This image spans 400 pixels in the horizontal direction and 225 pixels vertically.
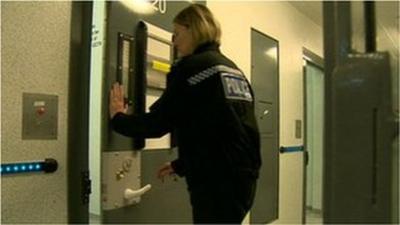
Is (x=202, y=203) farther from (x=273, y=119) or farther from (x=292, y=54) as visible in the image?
(x=292, y=54)

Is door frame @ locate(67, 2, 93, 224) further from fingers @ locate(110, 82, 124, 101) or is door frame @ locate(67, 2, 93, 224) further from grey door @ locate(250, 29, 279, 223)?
grey door @ locate(250, 29, 279, 223)

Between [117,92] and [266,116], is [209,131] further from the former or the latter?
[266,116]

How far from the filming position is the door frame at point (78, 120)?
1515mm

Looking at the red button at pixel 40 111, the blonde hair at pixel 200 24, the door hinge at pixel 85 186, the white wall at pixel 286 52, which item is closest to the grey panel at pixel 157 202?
the door hinge at pixel 85 186

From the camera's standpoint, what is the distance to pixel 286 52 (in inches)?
173

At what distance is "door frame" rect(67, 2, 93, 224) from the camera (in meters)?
1.51

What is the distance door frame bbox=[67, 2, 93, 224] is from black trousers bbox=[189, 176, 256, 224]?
415 millimetres

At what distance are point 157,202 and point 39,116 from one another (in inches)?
32.5

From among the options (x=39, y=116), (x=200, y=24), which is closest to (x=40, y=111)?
(x=39, y=116)

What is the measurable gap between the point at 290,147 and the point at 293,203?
63 centimetres

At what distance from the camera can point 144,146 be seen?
2020mm

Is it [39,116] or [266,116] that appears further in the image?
[266,116]

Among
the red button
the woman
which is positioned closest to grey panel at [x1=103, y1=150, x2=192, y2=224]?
the woman

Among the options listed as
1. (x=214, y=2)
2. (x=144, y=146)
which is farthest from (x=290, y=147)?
(x=144, y=146)
